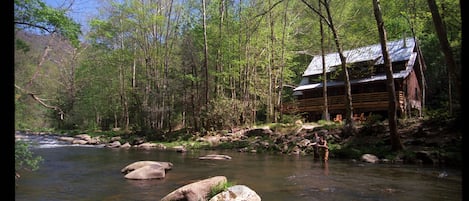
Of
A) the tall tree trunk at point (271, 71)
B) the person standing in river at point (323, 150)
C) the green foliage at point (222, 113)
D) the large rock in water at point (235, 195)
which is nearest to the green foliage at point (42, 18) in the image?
the large rock in water at point (235, 195)

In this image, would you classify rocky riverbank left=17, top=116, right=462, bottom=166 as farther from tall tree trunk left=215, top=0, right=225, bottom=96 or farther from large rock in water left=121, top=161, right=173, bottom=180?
large rock in water left=121, top=161, right=173, bottom=180

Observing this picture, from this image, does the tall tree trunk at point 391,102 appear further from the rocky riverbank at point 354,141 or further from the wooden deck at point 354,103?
the wooden deck at point 354,103

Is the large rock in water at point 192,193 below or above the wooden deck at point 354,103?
below

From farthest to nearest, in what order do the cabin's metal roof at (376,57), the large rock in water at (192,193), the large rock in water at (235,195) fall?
the cabin's metal roof at (376,57) → the large rock in water at (192,193) → the large rock in water at (235,195)

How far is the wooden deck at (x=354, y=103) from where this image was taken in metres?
28.0

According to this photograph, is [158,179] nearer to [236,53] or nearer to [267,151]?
[267,151]

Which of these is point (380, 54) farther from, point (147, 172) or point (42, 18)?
point (42, 18)

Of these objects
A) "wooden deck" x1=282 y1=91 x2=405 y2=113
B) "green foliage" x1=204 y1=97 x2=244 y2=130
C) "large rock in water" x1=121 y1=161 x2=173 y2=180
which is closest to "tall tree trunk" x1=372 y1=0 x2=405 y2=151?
"large rock in water" x1=121 y1=161 x2=173 y2=180

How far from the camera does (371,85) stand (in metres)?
30.1

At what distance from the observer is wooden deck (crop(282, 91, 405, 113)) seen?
2795 cm

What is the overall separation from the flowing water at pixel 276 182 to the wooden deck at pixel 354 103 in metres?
14.6

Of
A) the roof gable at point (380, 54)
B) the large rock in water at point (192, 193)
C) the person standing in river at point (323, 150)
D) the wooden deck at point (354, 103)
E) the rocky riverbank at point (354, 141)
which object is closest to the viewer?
the large rock in water at point (192, 193)

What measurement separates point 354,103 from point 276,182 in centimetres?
2127
